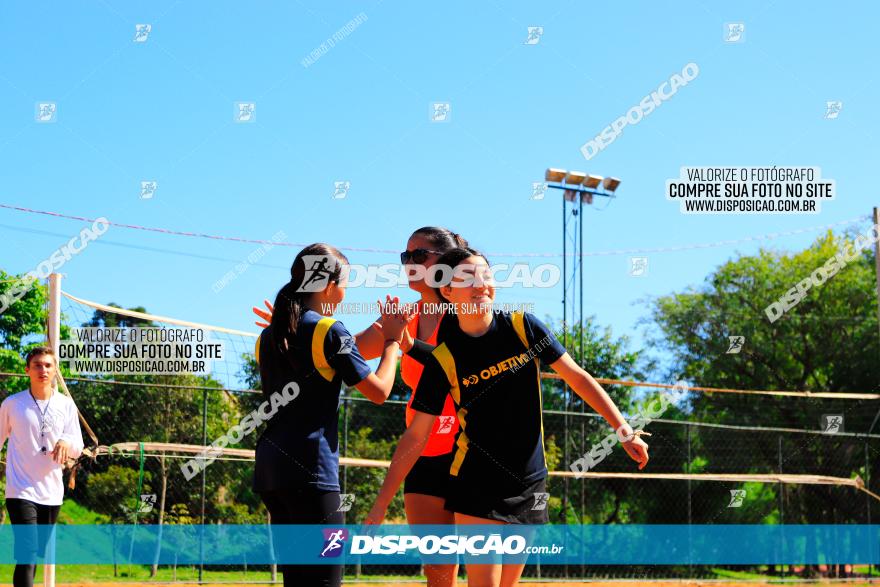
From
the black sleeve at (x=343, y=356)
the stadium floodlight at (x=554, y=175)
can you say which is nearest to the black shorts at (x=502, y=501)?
the black sleeve at (x=343, y=356)

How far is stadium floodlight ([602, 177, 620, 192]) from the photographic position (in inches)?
779

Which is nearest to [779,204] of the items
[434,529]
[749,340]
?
[434,529]

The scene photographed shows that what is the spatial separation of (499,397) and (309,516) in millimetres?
818

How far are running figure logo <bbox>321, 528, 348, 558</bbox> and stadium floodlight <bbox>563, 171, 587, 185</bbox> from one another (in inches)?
650

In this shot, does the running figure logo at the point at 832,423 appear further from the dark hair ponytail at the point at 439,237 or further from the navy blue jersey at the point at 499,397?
the navy blue jersey at the point at 499,397

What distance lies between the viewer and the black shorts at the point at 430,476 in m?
4.00

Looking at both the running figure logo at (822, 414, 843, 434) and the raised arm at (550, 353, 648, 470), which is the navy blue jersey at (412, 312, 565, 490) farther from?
the running figure logo at (822, 414, 843, 434)

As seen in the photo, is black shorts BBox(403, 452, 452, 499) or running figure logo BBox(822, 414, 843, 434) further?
running figure logo BBox(822, 414, 843, 434)

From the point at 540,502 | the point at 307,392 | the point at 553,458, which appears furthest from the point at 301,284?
the point at 553,458

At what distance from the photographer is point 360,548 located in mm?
4113

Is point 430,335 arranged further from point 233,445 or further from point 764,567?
point 764,567

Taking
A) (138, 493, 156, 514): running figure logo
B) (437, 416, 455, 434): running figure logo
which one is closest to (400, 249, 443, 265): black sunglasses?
(437, 416, 455, 434): running figure logo

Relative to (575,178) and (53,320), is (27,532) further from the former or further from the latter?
(575,178)

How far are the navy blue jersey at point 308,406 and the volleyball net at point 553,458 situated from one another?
610 centimetres
